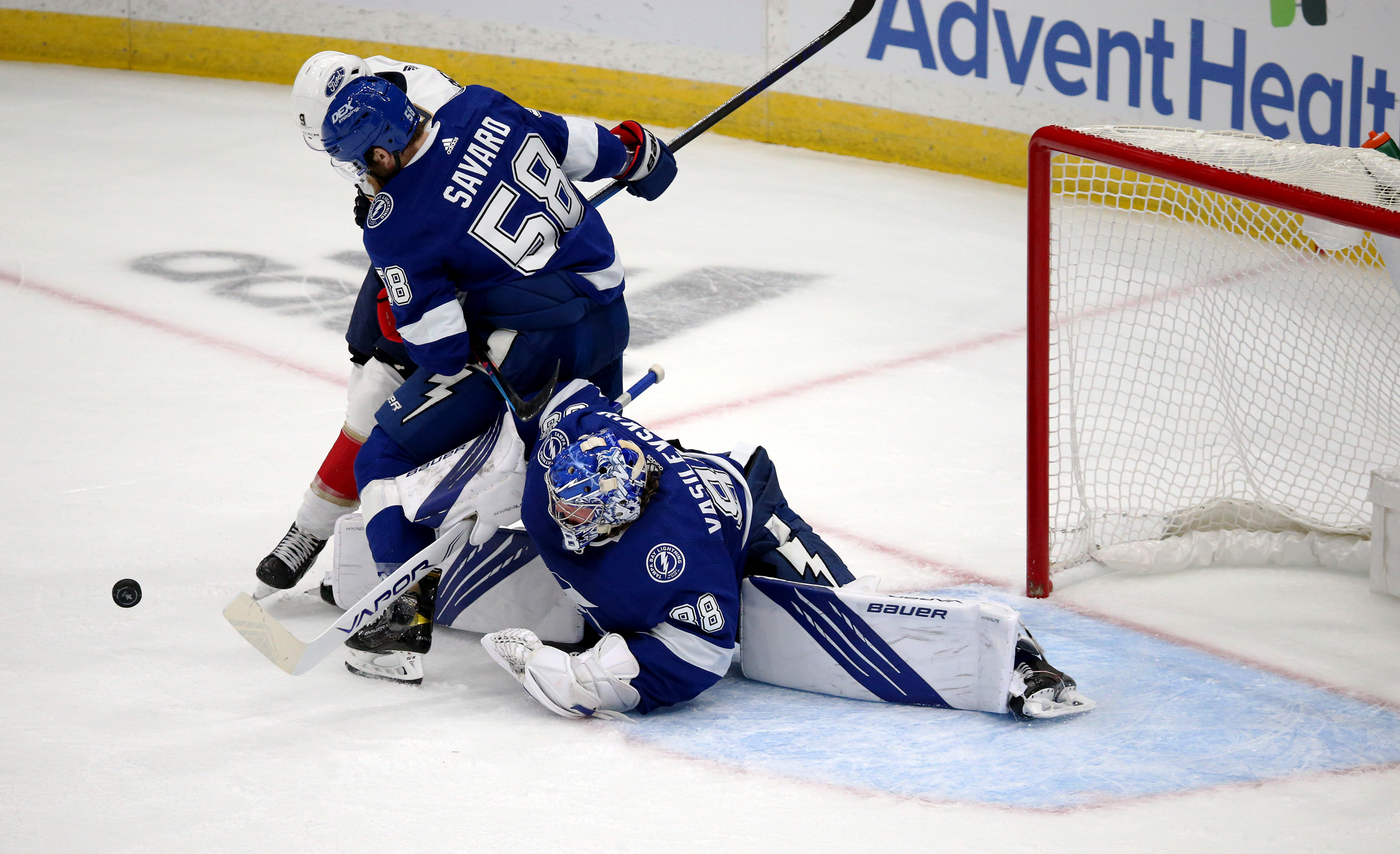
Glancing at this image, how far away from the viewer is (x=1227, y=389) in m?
3.95

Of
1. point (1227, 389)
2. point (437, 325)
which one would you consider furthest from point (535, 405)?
point (1227, 389)

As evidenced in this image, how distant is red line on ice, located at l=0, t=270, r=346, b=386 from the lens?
491cm

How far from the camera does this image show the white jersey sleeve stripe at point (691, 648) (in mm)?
2824

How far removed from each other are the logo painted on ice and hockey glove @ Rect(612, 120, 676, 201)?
0.69 meters

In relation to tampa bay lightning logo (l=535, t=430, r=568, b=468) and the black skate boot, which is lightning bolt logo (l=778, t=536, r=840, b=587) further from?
the black skate boot

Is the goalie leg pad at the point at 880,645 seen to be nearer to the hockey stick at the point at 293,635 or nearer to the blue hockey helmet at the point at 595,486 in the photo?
the blue hockey helmet at the point at 595,486

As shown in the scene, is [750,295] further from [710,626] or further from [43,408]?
[710,626]

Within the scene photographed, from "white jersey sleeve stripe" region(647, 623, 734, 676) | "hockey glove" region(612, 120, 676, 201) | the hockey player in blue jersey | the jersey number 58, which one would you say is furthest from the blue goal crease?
"hockey glove" region(612, 120, 676, 201)

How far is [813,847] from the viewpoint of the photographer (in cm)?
244

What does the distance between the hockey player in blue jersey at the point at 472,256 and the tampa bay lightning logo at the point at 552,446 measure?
26 centimetres

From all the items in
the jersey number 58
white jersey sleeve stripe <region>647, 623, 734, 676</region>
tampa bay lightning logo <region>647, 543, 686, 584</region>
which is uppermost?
the jersey number 58

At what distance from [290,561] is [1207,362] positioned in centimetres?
245

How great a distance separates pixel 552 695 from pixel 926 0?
461cm

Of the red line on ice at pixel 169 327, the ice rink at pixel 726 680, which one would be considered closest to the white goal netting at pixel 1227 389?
the ice rink at pixel 726 680
